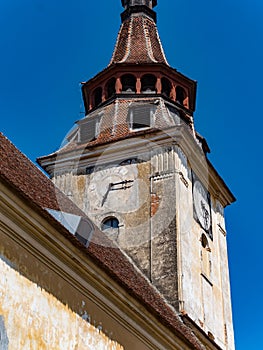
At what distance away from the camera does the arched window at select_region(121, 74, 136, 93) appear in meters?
20.8

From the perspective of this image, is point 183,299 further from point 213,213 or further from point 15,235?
point 15,235

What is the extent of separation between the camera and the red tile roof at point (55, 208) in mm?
8977

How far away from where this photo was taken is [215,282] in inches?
707

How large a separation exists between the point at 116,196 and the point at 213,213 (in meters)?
3.33

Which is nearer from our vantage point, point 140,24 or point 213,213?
point 213,213

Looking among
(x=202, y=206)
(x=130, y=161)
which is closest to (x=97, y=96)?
(x=130, y=161)

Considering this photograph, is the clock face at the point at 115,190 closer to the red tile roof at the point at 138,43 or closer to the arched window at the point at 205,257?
the arched window at the point at 205,257

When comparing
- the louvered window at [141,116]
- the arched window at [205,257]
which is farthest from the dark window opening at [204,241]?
the louvered window at [141,116]

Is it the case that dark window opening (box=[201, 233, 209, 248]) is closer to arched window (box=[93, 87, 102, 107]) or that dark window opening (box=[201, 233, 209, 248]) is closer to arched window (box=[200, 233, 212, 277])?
arched window (box=[200, 233, 212, 277])

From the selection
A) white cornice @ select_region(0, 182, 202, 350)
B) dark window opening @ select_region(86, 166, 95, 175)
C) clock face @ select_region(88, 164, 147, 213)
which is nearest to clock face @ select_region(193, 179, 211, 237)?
clock face @ select_region(88, 164, 147, 213)

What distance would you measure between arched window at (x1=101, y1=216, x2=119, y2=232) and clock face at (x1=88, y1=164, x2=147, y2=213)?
261 millimetres

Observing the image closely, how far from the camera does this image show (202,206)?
18406 millimetres

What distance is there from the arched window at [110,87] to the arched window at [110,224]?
5.32 m

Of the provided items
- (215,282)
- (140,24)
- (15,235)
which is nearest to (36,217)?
(15,235)
